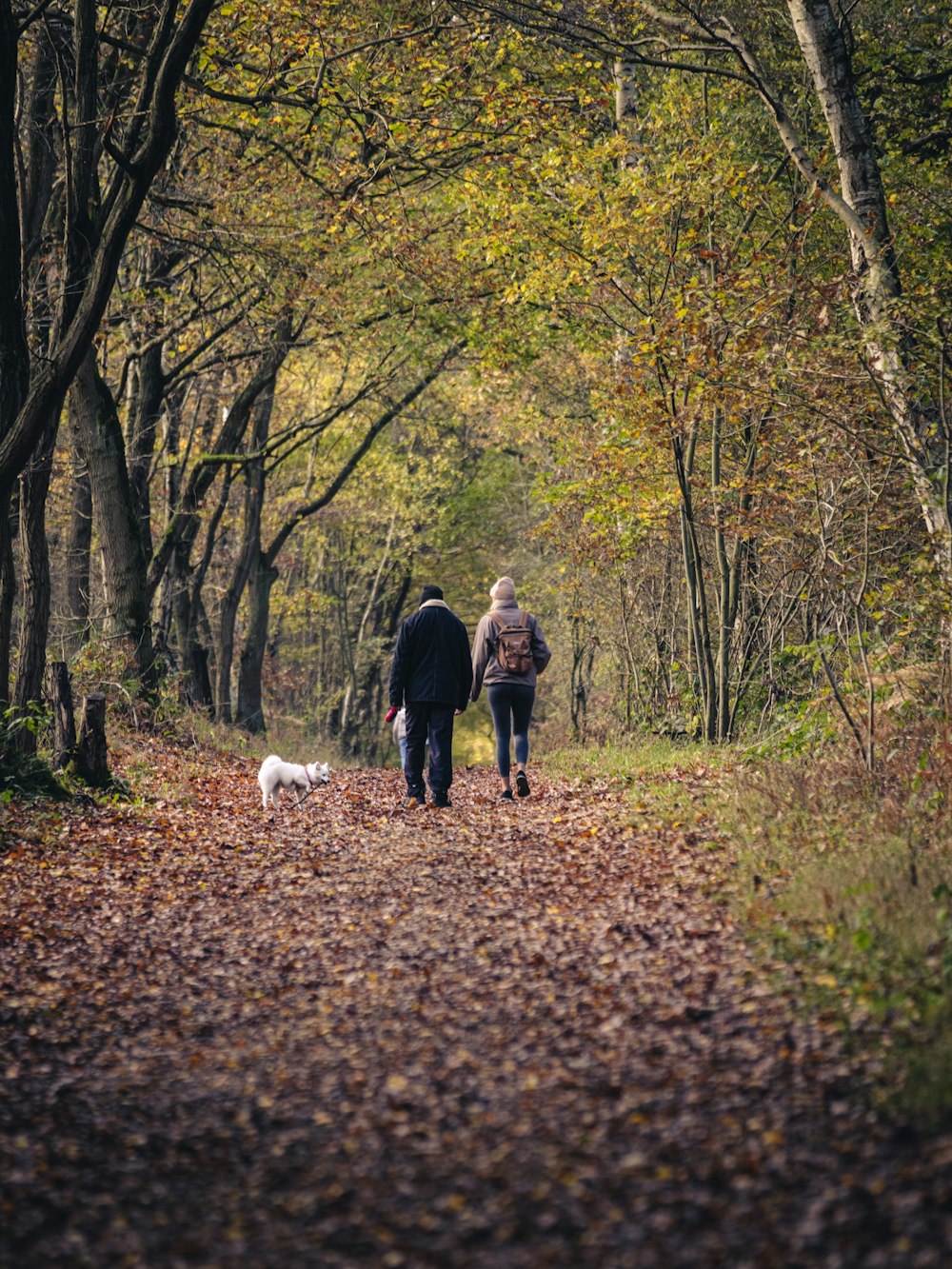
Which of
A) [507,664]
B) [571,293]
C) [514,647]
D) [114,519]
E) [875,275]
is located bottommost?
[507,664]

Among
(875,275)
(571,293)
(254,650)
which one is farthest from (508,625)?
(254,650)

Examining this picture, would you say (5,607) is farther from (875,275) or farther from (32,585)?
(875,275)

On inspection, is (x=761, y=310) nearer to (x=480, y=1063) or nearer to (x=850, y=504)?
(x=850, y=504)

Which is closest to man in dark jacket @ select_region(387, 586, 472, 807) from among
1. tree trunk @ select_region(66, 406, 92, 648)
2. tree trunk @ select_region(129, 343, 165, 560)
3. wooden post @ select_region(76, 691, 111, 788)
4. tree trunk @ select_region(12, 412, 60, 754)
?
wooden post @ select_region(76, 691, 111, 788)

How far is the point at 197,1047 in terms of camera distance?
4.99 metres

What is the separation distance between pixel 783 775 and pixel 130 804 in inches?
236

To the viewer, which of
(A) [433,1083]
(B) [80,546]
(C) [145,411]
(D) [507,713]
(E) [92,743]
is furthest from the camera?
(B) [80,546]

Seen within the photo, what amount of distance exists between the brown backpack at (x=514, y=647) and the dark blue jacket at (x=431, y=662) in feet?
1.22

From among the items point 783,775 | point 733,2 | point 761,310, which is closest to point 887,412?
point 761,310

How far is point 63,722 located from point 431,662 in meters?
3.56

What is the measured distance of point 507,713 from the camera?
1155 centimetres

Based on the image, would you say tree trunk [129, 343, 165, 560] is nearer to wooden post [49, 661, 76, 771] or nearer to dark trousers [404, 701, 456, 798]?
wooden post [49, 661, 76, 771]

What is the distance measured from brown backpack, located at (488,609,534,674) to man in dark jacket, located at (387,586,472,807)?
1.13 feet

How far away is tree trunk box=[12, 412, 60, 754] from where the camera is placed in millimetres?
11398
